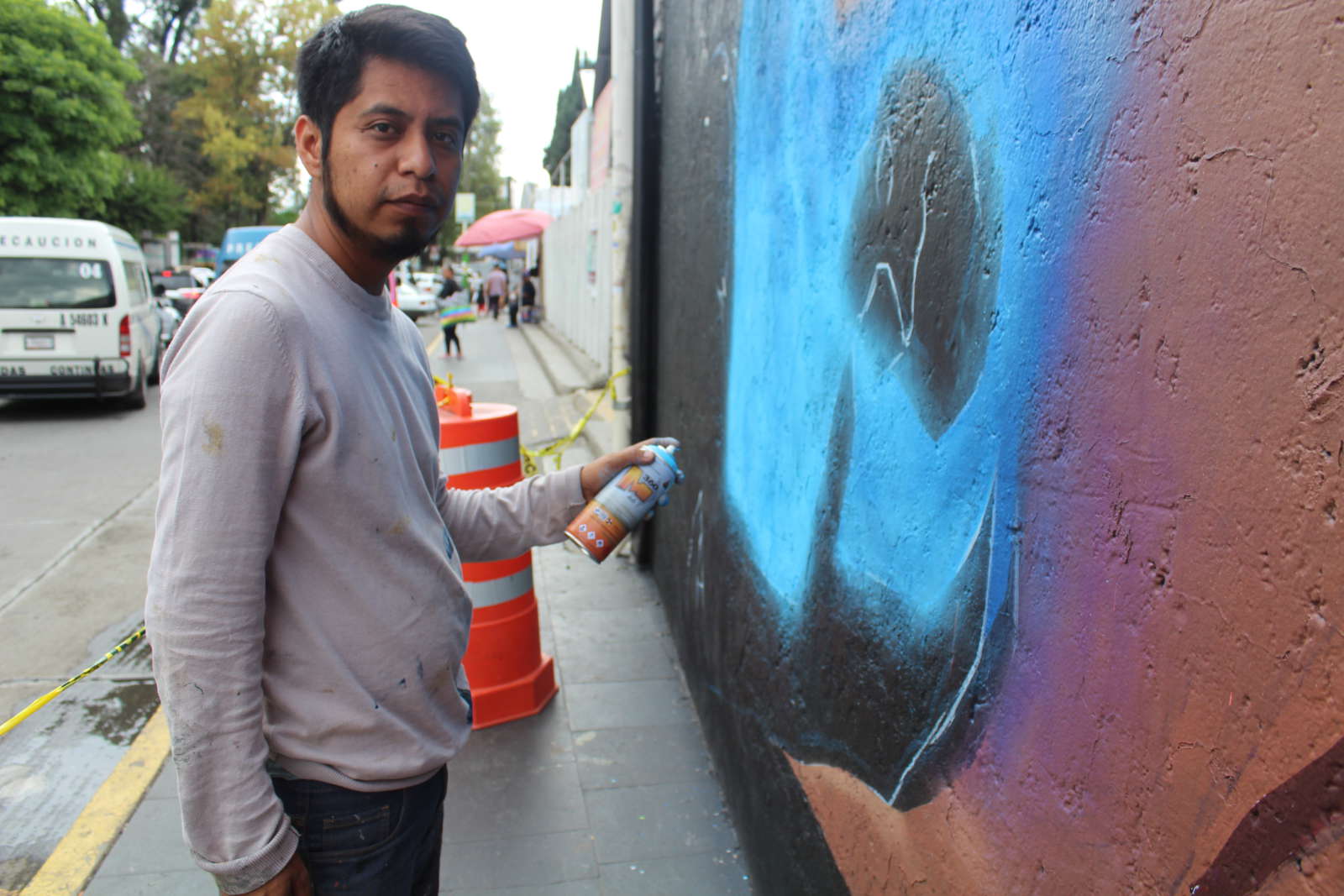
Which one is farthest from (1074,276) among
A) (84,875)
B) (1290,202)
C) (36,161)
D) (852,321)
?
(36,161)

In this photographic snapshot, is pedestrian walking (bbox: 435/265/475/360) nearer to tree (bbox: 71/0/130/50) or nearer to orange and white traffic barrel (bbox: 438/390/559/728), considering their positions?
orange and white traffic barrel (bbox: 438/390/559/728)

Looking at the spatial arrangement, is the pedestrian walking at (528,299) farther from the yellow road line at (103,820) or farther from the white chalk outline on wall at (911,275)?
the white chalk outline on wall at (911,275)

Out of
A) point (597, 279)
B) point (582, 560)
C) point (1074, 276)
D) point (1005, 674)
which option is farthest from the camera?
point (597, 279)

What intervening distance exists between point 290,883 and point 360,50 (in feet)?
4.45

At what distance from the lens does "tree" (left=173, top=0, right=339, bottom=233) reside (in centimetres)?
4250

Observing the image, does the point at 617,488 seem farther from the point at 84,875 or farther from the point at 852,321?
the point at 84,875

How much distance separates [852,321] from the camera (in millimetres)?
2221

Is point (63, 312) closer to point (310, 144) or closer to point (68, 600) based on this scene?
point (68, 600)

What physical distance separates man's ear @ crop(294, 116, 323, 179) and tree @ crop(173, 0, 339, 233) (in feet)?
150

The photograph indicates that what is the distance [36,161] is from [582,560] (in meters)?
25.0

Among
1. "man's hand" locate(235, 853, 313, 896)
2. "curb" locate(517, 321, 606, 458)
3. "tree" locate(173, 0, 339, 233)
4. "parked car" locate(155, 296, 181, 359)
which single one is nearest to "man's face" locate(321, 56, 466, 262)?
"man's hand" locate(235, 853, 313, 896)

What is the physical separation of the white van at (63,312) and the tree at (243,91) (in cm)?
3435

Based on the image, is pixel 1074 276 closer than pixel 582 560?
Yes

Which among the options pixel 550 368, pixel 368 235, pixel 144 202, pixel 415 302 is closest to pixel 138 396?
pixel 550 368
